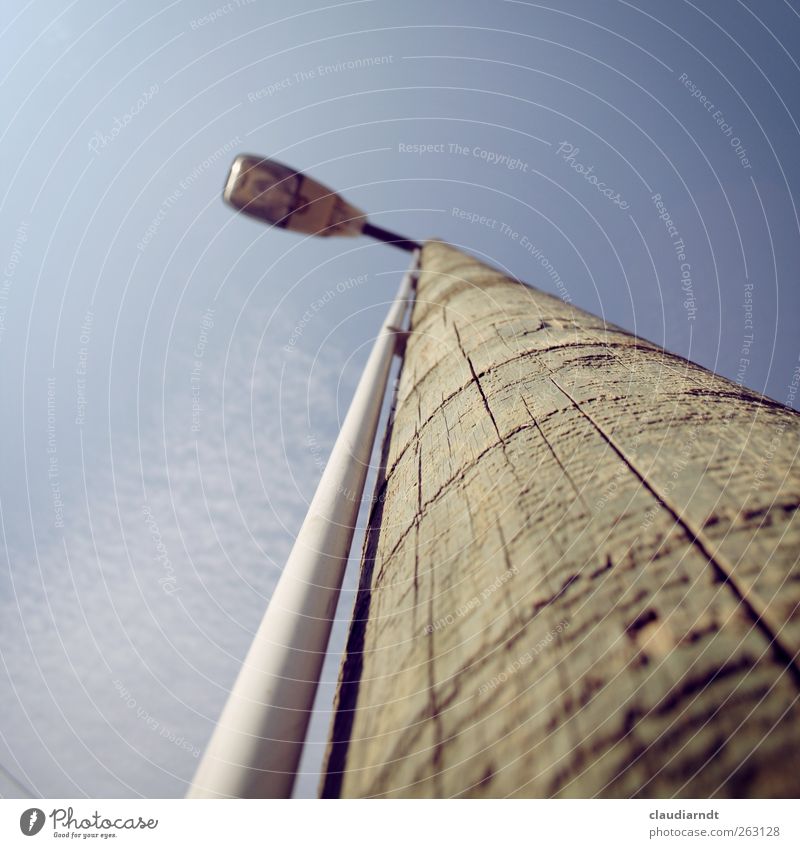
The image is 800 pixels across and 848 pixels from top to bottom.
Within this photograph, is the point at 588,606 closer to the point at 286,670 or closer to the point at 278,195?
the point at 286,670

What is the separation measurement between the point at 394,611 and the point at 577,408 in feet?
1.67

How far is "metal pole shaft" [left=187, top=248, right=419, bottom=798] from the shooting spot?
81 cm

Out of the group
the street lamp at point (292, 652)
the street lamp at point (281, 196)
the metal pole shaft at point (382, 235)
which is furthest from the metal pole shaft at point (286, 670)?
the metal pole shaft at point (382, 235)

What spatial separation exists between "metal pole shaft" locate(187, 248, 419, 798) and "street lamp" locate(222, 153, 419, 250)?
2058 millimetres

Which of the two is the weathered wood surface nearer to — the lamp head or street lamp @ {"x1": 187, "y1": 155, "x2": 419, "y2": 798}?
street lamp @ {"x1": 187, "y1": 155, "x2": 419, "y2": 798}

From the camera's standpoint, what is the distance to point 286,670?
93cm

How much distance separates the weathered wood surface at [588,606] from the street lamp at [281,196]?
235 cm

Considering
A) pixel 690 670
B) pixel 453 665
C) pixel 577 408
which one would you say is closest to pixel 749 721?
pixel 690 670

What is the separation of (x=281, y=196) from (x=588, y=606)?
289 cm

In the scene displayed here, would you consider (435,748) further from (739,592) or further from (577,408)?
(577,408)
